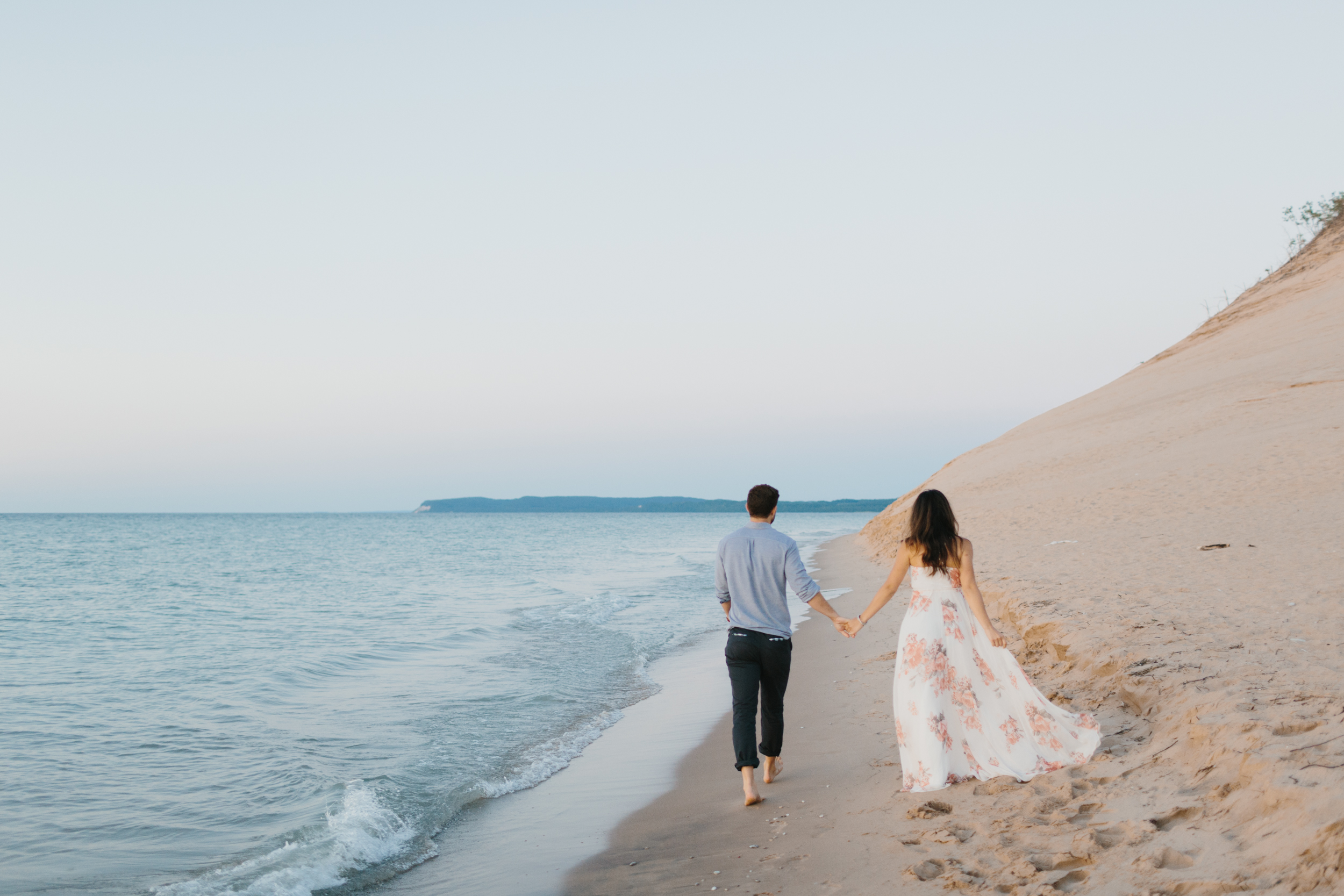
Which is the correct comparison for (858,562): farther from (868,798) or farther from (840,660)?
(868,798)

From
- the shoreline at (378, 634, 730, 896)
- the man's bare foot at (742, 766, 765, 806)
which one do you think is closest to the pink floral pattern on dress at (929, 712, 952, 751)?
the man's bare foot at (742, 766, 765, 806)

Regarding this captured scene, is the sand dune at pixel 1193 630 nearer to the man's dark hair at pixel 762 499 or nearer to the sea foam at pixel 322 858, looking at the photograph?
the man's dark hair at pixel 762 499

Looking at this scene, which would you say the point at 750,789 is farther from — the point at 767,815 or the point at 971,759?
the point at 971,759

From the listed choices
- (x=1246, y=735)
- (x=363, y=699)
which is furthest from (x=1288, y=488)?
(x=363, y=699)

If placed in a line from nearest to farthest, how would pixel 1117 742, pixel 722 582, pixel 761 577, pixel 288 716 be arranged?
pixel 1117 742 < pixel 761 577 < pixel 722 582 < pixel 288 716

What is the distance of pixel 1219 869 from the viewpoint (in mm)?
3359

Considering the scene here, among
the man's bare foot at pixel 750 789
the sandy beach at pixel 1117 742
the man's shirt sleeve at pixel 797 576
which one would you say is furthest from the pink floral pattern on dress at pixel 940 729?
the man's bare foot at pixel 750 789

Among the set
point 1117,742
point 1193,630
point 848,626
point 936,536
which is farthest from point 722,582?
point 1193,630

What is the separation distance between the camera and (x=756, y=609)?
5.23 metres

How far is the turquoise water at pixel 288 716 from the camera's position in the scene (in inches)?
227

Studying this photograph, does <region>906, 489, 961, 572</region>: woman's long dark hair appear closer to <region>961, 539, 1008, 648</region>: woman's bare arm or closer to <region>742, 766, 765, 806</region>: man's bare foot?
<region>961, 539, 1008, 648</region>: woman's bare arm

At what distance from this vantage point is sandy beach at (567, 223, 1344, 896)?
3.67 m

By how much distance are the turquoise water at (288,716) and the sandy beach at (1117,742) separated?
197 centimetres

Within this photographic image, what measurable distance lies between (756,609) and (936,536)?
1156 millimetres
